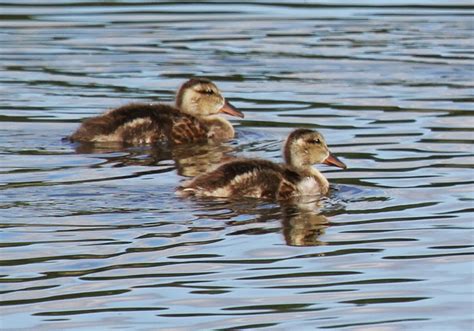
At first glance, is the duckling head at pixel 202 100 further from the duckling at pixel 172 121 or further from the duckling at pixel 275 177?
the duckling at pixel 275 177

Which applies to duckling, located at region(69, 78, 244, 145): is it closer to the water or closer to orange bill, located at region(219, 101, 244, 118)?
orange bill, located at region(219, 101, 244, 118)

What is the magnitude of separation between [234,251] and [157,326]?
1.65m

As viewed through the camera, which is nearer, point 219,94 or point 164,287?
point 164,287

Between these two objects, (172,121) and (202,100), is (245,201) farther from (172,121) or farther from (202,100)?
(202,100)

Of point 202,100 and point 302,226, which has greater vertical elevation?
point 202,100

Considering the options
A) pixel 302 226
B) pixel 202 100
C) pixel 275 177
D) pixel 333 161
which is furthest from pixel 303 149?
pixel 202 100

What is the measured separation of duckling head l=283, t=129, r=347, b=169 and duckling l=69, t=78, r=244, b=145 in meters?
2.42

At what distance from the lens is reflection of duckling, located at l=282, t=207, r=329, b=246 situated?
9.98m

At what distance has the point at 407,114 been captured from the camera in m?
15.0

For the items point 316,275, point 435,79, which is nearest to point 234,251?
point 316,275

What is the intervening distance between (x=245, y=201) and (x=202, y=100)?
151 inches

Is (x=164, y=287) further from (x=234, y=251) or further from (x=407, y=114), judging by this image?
(x=407, y=114)

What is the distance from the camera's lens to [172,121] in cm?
1427

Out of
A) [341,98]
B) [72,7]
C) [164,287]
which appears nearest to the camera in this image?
[164,287]
